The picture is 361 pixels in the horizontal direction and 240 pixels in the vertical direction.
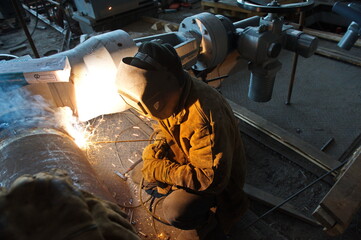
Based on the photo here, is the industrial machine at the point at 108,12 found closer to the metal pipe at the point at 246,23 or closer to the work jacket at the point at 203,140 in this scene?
the metal pipe at the point at 246,23

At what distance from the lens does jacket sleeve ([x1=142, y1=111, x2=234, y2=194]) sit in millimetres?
1379

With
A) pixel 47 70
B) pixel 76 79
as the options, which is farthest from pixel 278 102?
pixel 47 70

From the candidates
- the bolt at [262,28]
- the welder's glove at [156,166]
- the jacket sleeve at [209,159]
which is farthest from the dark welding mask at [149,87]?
the bolt at [262,28]

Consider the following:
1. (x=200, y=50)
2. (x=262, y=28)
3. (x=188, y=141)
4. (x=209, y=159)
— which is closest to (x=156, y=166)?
(x=188, y=141)

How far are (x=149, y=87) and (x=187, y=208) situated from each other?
2.82ft

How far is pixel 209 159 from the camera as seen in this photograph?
1.41 m

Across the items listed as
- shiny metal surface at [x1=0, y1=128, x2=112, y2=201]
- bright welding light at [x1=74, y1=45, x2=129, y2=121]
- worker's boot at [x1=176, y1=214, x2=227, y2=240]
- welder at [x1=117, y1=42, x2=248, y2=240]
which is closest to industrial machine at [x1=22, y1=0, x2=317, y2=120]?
bright welding light at [x1=74, y1=45, x2=129, y2=121]

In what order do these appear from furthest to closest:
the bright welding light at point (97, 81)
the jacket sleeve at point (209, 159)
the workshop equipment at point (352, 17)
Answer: the bright welding light at point (97, 81)
the workshop equipment at point (352, 17)
the jacket sleeve at point (209, 159)

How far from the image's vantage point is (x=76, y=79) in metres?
1.82

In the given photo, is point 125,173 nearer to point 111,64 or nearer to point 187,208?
point 187,208

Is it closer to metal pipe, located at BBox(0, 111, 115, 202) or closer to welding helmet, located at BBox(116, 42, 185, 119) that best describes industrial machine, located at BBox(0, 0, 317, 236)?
metal pipe, located at BBox(0, 111, 115, 202)

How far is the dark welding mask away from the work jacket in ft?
0.42

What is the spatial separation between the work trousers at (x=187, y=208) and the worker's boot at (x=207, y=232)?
3.6 inches

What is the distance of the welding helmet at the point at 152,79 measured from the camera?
1.23 m
